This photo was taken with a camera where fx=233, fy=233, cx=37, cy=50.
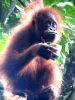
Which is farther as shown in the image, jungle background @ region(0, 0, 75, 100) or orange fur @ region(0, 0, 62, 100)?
orange fur @ region(0, 0, 62, 100)

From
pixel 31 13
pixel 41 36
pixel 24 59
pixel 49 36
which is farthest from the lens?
pixel 31 13

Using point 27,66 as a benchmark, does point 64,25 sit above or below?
above

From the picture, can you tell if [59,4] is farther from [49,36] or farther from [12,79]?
[12,79]

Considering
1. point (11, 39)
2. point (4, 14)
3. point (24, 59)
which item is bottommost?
point (24, 59)

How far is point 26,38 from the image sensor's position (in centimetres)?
239

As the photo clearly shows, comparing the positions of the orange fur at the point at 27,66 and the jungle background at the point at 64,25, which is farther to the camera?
the orange fur at the point at 27,66

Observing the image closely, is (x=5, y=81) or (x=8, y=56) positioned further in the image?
(x=5, y=81)

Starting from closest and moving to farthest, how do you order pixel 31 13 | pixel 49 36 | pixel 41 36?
pixel 49 36 < pixel 41 36 < pixel 31 13

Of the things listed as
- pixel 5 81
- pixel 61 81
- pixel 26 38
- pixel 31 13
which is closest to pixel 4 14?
pixel 26 38

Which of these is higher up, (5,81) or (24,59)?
(24,59)

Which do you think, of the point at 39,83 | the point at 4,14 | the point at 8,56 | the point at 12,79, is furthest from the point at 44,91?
the point at 4,14

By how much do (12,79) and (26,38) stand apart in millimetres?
440

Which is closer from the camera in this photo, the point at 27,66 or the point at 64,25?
the point at 27,66

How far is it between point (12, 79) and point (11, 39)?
0.42 m
